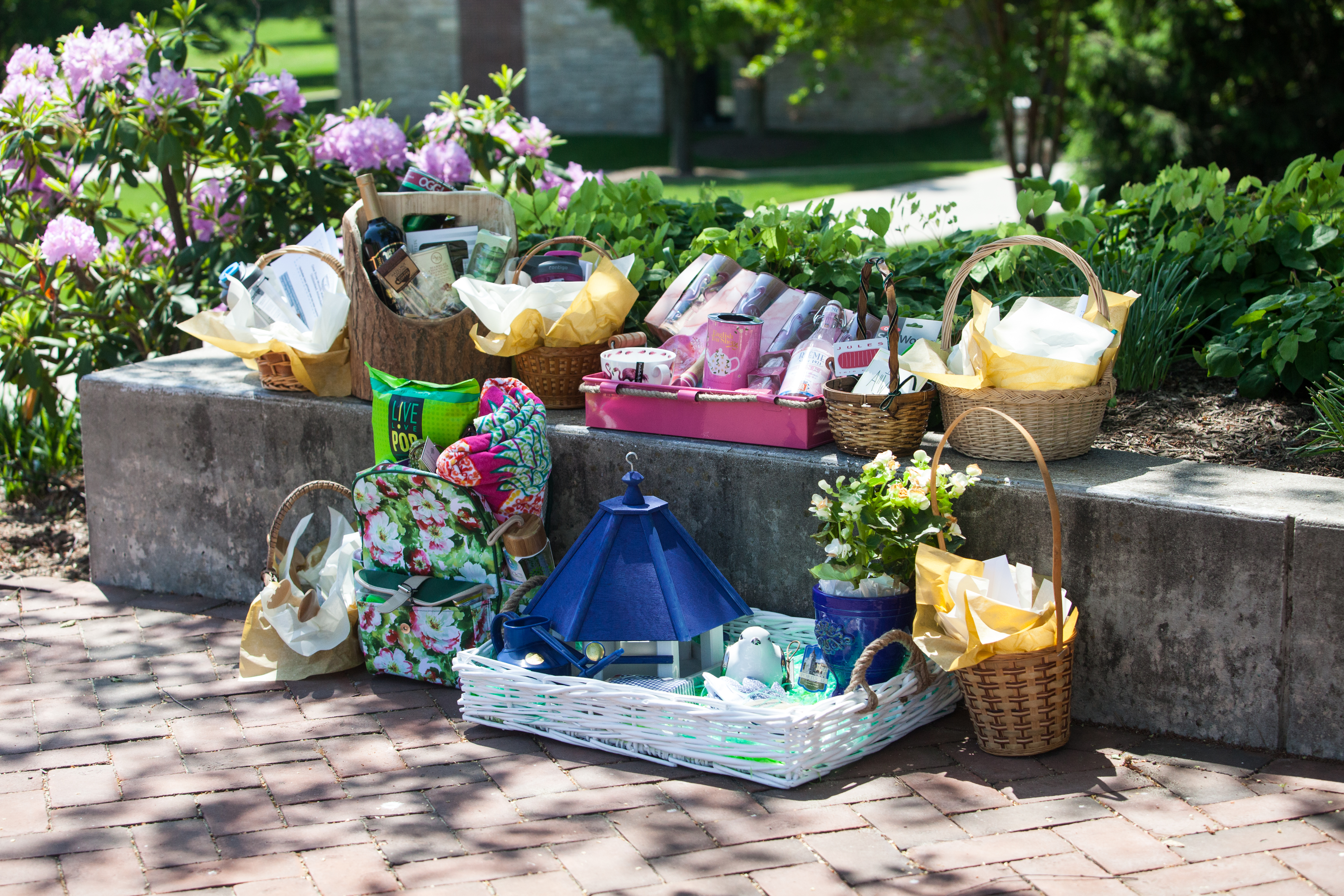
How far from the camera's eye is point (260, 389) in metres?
4.33

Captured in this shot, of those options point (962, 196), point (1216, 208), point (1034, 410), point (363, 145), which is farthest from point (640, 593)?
point (962, 196)

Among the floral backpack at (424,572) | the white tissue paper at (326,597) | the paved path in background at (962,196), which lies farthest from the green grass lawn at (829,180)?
the floral backpack at (424,572)

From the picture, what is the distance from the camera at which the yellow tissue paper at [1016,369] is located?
3.21 metres

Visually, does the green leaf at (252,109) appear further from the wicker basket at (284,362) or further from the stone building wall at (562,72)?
the stone building wall at (562,72)

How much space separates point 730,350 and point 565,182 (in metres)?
2.25

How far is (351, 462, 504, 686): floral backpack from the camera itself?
11.5ft

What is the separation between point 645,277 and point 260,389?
54.9 inches

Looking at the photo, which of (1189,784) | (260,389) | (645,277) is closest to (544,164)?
(645,277)

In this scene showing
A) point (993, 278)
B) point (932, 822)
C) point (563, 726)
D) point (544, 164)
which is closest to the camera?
point (932, 822)

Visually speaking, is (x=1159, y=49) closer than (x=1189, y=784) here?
No

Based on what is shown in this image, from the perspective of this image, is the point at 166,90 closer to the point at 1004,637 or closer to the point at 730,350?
the point at 730,350

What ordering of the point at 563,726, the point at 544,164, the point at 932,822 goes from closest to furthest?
the point at 932,822, the point at 563,726, the point at 544,164

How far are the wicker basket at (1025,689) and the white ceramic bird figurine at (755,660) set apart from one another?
0.47 meters

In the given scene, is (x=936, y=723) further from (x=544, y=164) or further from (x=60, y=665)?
(x=544, y=164)
